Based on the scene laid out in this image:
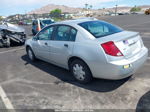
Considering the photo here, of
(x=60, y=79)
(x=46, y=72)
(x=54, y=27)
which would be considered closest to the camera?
(x=60, y=79)

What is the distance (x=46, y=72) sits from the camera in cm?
493

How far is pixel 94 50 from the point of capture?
11.0 feet

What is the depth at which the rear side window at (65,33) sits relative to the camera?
3.94 meters

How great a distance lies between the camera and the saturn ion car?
323cm

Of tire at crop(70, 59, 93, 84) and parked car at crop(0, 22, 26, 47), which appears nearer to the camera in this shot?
tire at crop(70, 59, 93, 84)

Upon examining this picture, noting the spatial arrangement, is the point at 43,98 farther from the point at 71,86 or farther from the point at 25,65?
the point at 25,65

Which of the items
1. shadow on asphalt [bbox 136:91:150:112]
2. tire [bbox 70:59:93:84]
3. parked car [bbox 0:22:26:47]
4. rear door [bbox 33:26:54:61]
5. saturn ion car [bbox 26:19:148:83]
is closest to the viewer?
shadow on asphalt [bbox 136:91:150:112]

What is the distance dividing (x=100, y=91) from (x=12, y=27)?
803 cm

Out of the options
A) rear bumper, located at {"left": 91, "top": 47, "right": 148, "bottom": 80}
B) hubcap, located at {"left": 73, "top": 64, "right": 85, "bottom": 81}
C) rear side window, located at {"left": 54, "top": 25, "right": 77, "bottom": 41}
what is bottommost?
hubcap, located at {"left": 73, "top": 64, "right": 85, "bottom": 81}

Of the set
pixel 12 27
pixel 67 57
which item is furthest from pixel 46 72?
pixel 12 27

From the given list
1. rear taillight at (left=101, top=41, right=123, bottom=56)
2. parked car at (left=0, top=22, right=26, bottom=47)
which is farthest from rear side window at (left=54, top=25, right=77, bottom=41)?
parked car at (left=0, top=22, right=26, bottom=47)

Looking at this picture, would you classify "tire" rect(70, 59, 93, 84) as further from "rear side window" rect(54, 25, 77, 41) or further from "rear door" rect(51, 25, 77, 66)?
"rear side window" rect(54, 25, 77, 41)

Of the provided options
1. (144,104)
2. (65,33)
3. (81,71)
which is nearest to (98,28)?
(65,33)

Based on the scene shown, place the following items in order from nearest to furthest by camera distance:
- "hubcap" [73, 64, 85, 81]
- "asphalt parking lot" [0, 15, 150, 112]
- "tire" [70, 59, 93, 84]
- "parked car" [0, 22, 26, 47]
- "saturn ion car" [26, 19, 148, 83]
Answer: "asphalt parking lot" [0, 15, 150, 112] → "saturn ion car" [26, 19, 148, 83] → "tire" [70, 59, 93, 84] → "hubcap" [73, 64, 85, 81] → "parked car" [0, 22, 26, 47]
